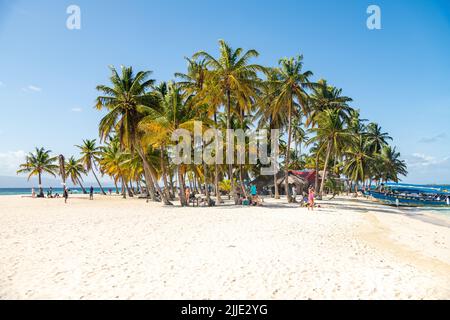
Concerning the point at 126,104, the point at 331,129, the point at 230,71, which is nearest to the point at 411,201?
the point at 331,129

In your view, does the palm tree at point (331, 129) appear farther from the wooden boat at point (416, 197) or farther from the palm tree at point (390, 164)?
the palm tree at point (390, 164)

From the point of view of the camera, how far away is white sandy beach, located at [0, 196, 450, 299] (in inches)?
208

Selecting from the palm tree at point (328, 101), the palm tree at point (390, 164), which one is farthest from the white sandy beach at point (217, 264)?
the palm tree at point (390, 164)

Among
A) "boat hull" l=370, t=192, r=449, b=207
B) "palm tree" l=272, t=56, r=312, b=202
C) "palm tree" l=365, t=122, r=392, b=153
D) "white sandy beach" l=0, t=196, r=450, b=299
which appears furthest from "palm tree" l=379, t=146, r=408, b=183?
"white sandy beach" l=0, t=196, r=450, b=299

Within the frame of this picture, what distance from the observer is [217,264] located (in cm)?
672

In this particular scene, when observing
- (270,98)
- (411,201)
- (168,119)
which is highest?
(270,98)

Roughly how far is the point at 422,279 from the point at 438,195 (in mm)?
39723

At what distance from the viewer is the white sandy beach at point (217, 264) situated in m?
5.29

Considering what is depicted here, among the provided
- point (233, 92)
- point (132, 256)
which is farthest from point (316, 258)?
point (233, 92)

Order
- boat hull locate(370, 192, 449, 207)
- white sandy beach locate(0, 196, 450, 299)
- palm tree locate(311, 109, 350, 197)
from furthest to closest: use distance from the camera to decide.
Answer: boat hull locate(370, 192, 449, 207) → palm tree locate(311, 109, 350, 197) → white sandy beach locate(0, 196, 450, 299)

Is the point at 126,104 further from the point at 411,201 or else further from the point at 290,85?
the point at 411,201

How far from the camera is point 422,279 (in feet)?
20.0

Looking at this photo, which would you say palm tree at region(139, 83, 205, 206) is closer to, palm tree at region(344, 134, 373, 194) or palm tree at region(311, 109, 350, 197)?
palm tree at region(311, 109, 350, 197)
